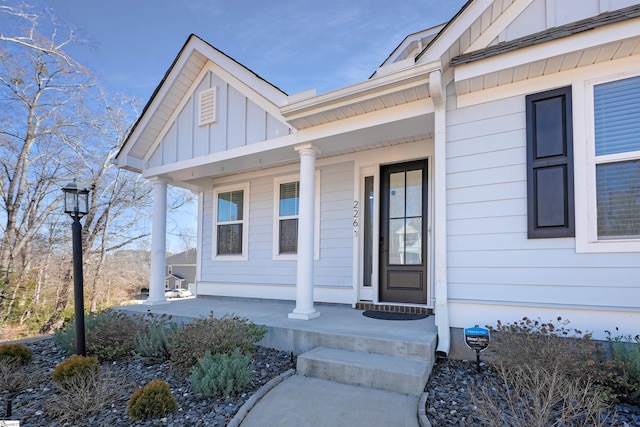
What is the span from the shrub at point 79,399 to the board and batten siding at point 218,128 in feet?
11.8

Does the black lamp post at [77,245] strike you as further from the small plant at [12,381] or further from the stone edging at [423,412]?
the stone edging at [423,412]

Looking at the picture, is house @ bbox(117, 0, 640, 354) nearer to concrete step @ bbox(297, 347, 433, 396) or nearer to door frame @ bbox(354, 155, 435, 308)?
door frame @ bbox(354, 155, 435, 308)

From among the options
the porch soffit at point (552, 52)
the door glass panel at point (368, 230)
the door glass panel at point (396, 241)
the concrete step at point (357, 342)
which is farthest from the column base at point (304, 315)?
the porch soffit at point (552, 52)

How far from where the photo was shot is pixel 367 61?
332 inches

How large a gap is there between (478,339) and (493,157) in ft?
6.16

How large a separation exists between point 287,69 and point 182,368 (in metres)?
8.37

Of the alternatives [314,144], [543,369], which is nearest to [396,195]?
[314,144]

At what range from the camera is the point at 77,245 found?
4105 mm

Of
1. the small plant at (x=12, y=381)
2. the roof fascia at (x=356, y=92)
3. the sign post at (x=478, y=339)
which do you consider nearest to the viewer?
the sign post at (x=478, y=339)

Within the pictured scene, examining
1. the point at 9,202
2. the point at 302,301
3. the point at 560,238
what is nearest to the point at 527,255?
the point at 560,238

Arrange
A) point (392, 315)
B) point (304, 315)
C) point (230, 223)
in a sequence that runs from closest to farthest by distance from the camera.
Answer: point (304, 315)
point (392, 315)
point (230, 223)

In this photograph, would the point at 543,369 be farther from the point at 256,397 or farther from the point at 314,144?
the point at 314,144

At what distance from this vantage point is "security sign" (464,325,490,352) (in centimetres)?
320

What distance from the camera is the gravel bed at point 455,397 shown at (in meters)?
2.44
